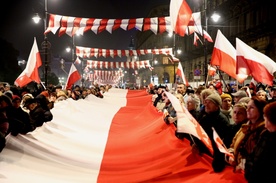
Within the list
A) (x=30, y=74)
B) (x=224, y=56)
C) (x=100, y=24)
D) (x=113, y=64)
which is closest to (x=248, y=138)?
(x=224, y=56)

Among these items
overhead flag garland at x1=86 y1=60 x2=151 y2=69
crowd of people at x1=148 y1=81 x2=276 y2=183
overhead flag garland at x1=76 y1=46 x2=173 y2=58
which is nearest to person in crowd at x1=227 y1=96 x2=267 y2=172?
crowd of people at x1=148 y1=81 x2=276 y2=183

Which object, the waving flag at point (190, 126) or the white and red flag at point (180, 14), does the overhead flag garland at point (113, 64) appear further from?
the waving flag at point (190, 126)

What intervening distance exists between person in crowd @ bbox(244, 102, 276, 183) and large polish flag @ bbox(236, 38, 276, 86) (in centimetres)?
490

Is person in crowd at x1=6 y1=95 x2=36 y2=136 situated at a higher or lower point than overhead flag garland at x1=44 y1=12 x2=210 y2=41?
lower

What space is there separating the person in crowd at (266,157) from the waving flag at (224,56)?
655 centimetres

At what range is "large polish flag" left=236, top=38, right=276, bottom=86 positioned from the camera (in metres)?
8.21

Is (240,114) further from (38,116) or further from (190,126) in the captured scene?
(38,116)

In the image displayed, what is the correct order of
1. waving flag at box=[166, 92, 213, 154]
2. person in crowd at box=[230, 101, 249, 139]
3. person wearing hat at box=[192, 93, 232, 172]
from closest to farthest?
waving flag at box=[166, 92, 213, 154]
person in crowd at box=[230, 101, 249, 139]
person wearing hat at box=[192, 93, 232, 172]

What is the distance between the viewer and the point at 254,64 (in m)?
8.36

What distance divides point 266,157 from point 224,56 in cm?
695

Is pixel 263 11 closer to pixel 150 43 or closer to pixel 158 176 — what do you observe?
pixel 158 176

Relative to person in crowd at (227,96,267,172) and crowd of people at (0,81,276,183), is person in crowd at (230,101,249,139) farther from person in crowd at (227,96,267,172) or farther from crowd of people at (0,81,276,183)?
person in crowd at (227,96,267,172)

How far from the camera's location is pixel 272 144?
130 inches

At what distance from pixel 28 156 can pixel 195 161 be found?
8.99ft
